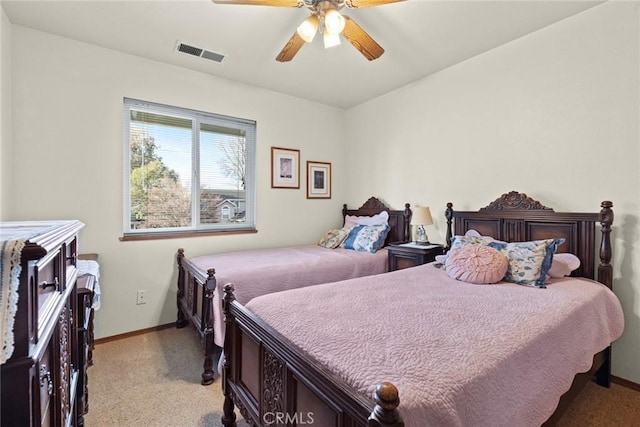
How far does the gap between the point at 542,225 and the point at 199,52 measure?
3364 millimetres

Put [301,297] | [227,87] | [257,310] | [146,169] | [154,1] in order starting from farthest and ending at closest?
[227,87], [146,169], [154,1], [301,297], [257,310]

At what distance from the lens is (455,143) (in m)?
3.17

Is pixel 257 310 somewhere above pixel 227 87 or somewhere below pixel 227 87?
below

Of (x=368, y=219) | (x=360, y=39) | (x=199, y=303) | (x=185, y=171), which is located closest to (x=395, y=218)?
(x=368, y=219)

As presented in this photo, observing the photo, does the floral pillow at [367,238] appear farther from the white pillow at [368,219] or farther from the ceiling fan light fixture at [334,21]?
the ceiling fan light fixture at [334,21]

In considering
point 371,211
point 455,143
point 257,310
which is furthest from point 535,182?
point 257,310

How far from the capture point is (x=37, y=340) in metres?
0.79

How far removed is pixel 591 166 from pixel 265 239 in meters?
3.17

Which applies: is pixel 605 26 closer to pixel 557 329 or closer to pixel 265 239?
pixel 557 329

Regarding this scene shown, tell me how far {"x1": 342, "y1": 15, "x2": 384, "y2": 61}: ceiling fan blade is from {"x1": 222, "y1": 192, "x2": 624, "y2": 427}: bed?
5.55 ft

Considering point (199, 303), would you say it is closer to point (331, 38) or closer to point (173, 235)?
point (173, 235)

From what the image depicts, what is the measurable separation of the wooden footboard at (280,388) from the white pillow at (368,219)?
2472 millimetres

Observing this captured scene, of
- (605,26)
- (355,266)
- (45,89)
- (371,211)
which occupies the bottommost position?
(355,266)

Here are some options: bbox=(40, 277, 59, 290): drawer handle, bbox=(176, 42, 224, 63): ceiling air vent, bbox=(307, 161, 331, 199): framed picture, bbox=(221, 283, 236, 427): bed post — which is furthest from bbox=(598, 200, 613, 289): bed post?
bbox=(176, 42, 224, 63): ceiling air vent
